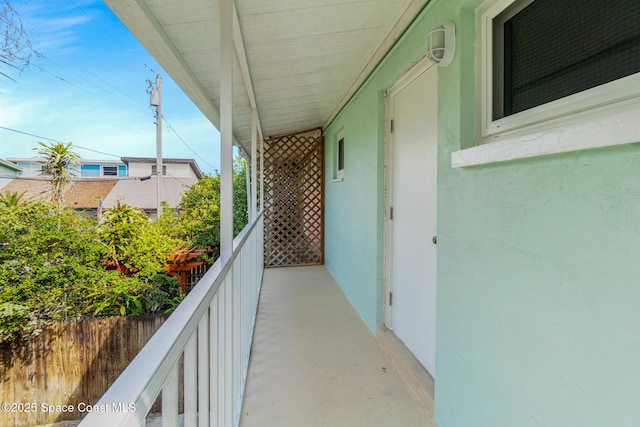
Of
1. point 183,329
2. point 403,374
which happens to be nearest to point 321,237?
point 403,374

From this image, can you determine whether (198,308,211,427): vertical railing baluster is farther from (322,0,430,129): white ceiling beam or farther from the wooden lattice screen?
the wooden lattice screen

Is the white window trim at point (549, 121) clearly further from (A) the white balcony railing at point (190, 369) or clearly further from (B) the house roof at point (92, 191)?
(B) the house roof at point (92, 191)

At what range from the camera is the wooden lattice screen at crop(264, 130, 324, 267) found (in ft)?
19.5

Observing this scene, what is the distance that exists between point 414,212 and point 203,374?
1694 mm

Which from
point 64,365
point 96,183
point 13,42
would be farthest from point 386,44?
point 64,365

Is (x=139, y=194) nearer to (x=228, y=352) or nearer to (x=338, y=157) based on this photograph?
(x=338, y=157)

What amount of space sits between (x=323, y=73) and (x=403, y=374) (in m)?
2.63

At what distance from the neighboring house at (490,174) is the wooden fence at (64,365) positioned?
161cm

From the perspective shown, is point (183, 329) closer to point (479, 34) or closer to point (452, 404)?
point (452, 404)

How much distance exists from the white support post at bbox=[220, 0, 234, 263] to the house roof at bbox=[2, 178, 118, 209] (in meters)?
0.95

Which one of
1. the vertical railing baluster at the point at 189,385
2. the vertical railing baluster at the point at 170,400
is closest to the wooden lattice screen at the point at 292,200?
the vertical railing baluster at the point at 189,385

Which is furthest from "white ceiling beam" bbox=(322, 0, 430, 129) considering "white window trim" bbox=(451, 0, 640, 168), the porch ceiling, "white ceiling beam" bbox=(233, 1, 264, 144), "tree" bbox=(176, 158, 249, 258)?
"tree" bbox=(176, 158, 249, 258)

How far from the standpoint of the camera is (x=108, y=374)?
2906 mm

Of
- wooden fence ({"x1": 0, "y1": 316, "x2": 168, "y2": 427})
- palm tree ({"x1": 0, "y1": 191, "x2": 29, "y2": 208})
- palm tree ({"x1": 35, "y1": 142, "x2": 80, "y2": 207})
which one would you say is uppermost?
palm tree ({"x1": 35, "y1": 142, "x2": 80, "y2": 207})
